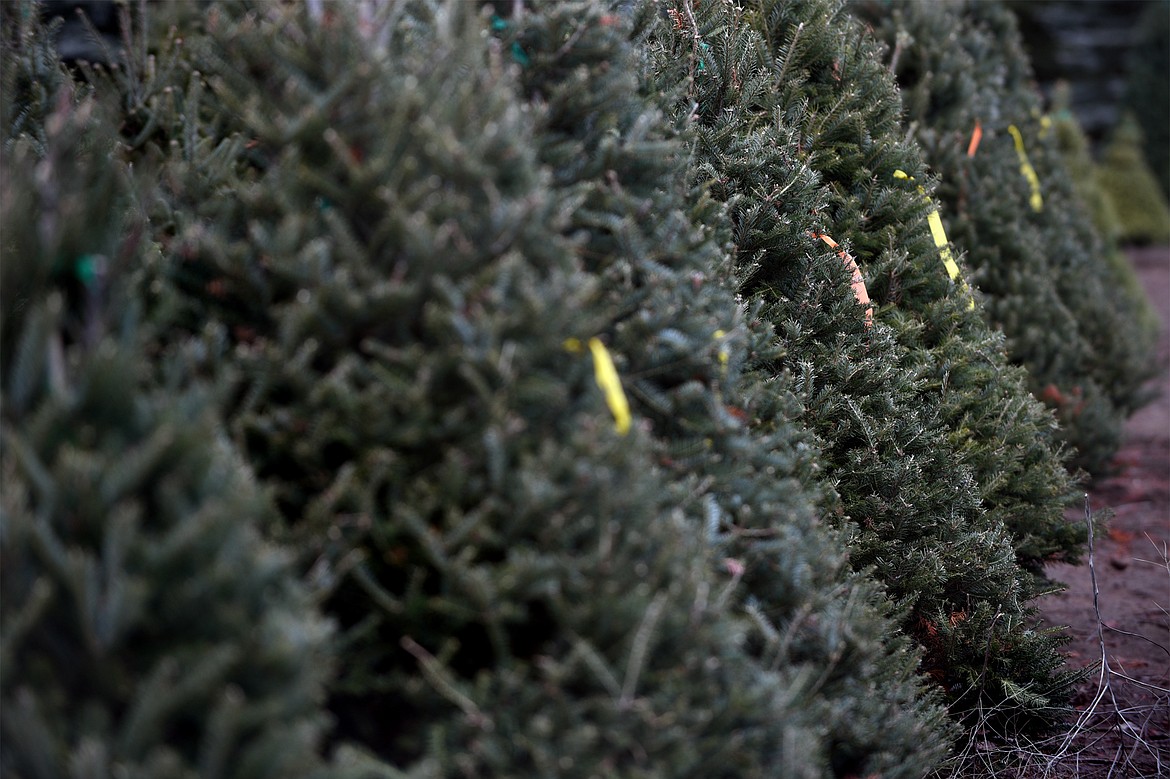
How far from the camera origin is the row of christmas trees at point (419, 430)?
1437mm

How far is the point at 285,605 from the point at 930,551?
6.38ft

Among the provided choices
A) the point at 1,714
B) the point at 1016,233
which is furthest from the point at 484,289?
the point at 1016,233

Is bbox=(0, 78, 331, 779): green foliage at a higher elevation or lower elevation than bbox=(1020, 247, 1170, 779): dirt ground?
higher

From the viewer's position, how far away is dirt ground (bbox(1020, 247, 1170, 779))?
2898 millimetres

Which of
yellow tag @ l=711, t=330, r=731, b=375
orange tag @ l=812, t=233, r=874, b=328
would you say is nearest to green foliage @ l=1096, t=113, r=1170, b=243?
orange tag @ l=812, t=233, r=874, b=328

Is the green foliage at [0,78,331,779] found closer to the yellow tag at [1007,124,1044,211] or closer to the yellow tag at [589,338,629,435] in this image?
the yellow tag at [589,338,629,435]

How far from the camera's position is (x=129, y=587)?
4.46 feet

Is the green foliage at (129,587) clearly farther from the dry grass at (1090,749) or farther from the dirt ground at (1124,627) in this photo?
the dirt ground at (1124,627)

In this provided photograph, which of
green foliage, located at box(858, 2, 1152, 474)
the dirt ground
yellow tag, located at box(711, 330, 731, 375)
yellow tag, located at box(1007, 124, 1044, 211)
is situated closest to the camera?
yellow tag, located at box(711, 330, 731, 375)

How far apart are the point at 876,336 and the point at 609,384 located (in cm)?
132

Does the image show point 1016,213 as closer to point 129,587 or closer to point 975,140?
point 975,140

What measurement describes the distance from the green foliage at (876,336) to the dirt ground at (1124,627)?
172mm

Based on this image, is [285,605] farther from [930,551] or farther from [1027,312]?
[1027,312]

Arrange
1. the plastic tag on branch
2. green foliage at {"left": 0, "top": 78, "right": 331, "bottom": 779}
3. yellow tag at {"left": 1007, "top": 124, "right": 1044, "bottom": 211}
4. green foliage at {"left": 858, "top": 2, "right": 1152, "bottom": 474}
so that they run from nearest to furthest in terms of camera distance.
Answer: green foliage at {"left": 0, "top": 78, "right": 331, "bottom": 779}, the plastic tag on branch, green foliage at {"left": 858, "top": 2, "right": 1152, "bottom": 474}, yellow tag at {"left": 1007, "top": 124, "right": 1044, "bottom": 211}
